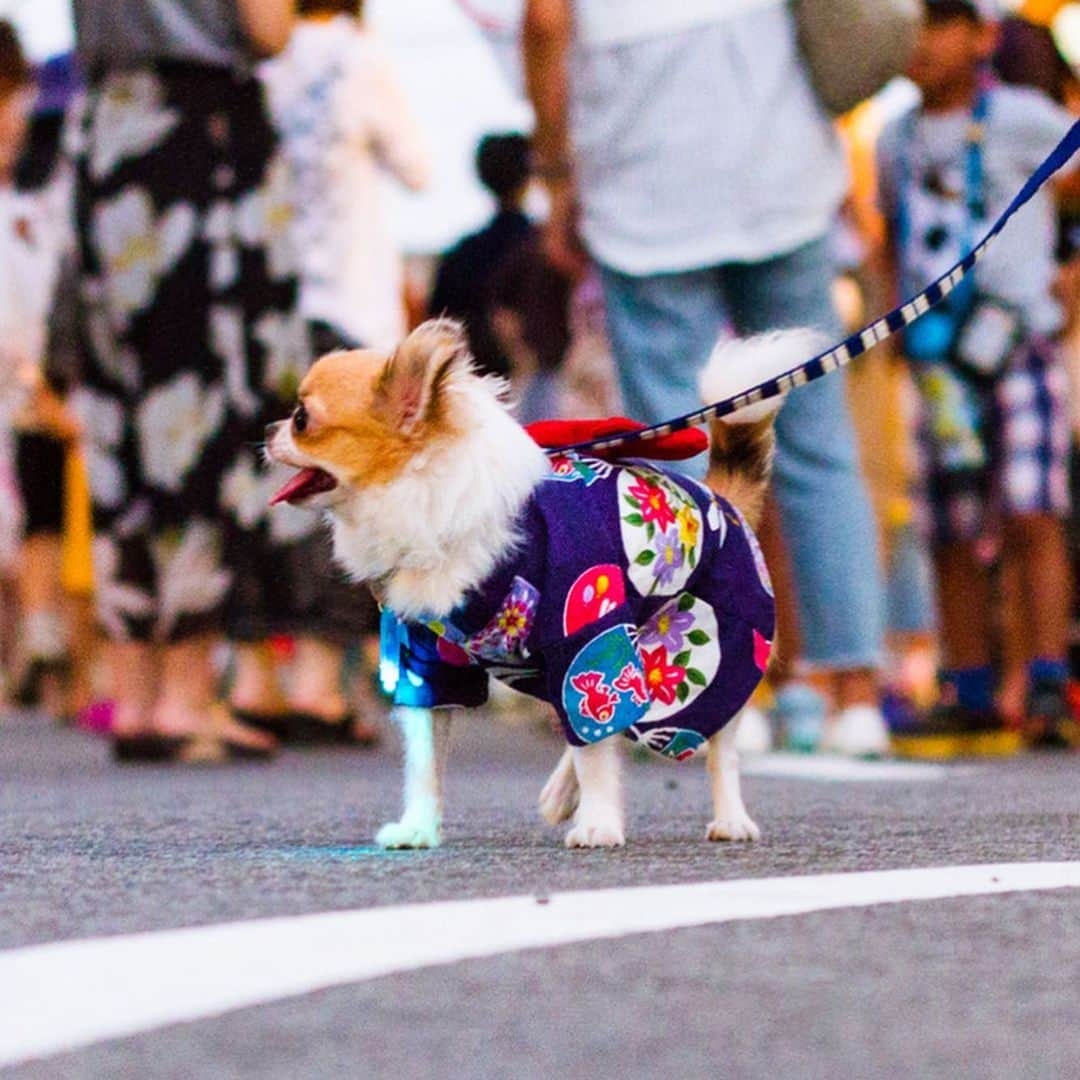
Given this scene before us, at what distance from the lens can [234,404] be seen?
563 cm

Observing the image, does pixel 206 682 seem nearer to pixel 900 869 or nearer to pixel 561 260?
pixel 561 260

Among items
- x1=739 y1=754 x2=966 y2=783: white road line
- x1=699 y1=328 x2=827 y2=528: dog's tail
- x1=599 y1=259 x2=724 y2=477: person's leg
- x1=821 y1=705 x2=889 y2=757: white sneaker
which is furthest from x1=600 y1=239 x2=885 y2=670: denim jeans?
x1=699 y1=328 x2=827 y2=528: dog's tail

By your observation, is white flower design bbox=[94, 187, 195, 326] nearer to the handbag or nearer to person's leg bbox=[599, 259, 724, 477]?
person's leg bbox=[599, 259, 724, 477]

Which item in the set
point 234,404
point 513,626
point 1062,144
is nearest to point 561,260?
point 234,404

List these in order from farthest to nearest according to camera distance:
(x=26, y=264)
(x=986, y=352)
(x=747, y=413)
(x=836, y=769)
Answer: (x=26, y=264) < (x=986, y=352) < (x=836, y=769) < (x=747, y=413)

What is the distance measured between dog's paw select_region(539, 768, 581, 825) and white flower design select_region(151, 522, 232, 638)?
6.95 feet

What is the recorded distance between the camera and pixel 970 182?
6.60 meters

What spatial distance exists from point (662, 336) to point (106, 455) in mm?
1327

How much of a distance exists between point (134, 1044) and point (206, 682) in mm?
3782

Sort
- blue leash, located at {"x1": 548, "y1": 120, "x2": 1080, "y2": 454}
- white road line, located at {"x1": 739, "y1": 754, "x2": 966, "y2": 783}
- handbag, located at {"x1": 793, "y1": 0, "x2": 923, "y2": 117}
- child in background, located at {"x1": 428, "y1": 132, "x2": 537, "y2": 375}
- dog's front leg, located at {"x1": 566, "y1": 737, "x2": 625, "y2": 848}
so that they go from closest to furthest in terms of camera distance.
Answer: dog's front leg, located at {"x1": 566, "y1": 737, "x2": 625, "y2": 848}, blue leash, located at {"x1": 548, "y1": 120, "x2": 1080, "y2": 454}, white road line, located at {"x1": 739, "y1": 754, "x2": 966, "y2": 783}, handbag, located at {"x1": 793, "y1": 0, "x2": 923, "y2": 117}, child in background, located at {"x1": 428, "y1": 132, "x2": 537, "y2": 375}

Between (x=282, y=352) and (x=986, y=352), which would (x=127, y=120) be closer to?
(x=282, y=352)

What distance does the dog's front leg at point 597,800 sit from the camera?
3.27 metres

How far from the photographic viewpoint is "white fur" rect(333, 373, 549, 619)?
3.15 meters

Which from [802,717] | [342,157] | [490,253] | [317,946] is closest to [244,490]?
[342,157]
